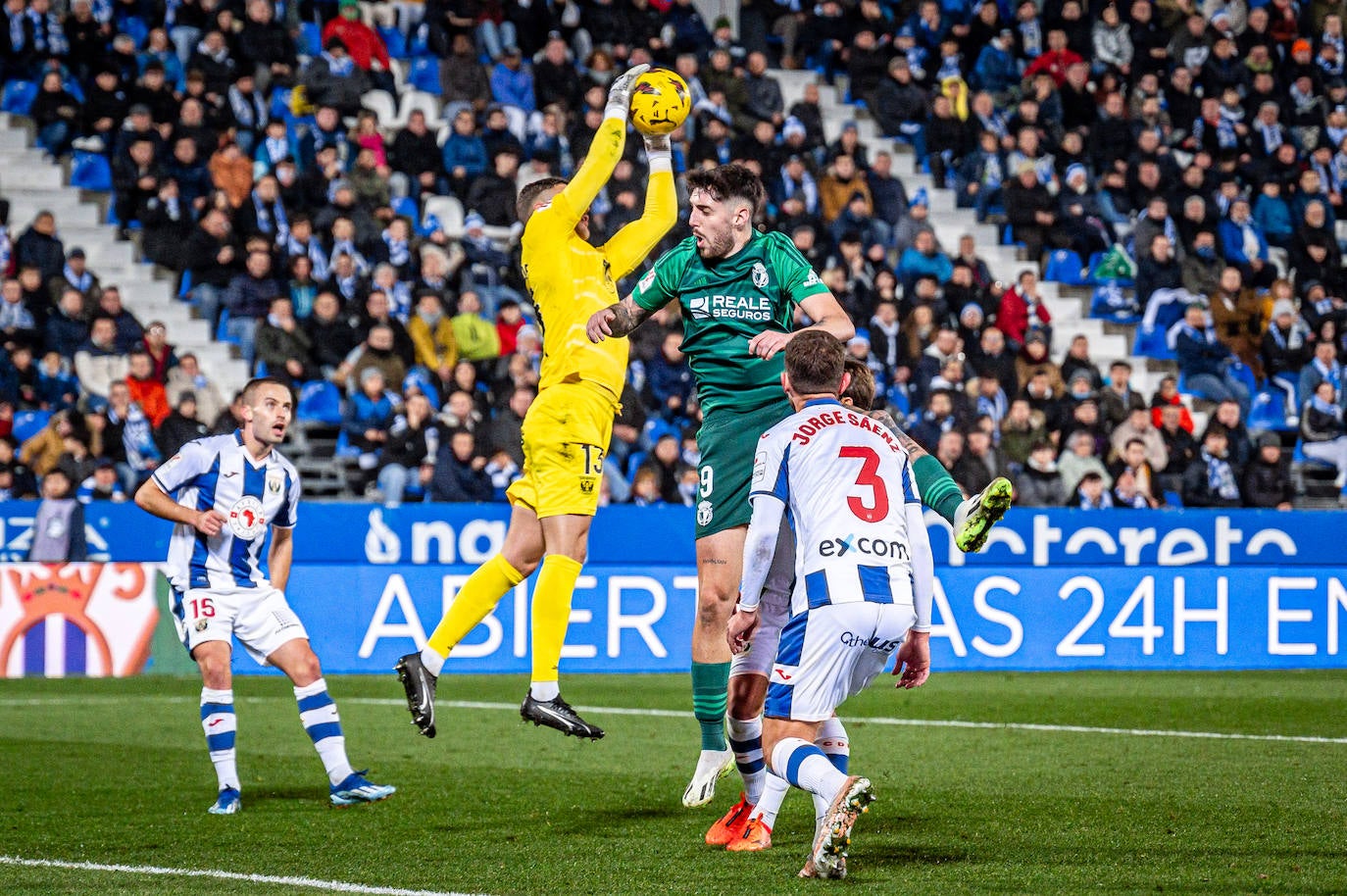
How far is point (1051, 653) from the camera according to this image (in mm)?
14852

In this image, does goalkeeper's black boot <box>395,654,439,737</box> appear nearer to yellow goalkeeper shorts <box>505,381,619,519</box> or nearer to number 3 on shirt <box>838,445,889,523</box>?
yellow goalkeeper shorts <box>505,381,619,519</box>

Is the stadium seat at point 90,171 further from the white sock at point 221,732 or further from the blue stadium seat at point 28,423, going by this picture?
the white sock at point 221,732

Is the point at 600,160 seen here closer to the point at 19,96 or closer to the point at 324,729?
the point at 324,729

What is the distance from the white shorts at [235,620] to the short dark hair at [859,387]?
3.00 metres

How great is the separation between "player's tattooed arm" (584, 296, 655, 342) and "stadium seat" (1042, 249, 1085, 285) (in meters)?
15.3

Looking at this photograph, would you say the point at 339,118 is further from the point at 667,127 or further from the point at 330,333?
the point at 667,127

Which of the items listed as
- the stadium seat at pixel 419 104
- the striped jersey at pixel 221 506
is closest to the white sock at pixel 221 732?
the striped jersey at pixel 221 506

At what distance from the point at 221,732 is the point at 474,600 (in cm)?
135

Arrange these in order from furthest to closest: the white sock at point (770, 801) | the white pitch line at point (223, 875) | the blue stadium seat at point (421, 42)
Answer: the blue stadium seat at point (421, 42)
the white sock at point (770, 801)
the white pitch line at point (223, 875)

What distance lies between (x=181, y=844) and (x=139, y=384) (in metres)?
9.93

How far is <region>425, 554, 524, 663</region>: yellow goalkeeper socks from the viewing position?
24.8 ft

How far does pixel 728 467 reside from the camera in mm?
7035

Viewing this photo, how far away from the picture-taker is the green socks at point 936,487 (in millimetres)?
6266

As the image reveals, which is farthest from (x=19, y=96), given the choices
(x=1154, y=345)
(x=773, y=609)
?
(x=773, y=609)
